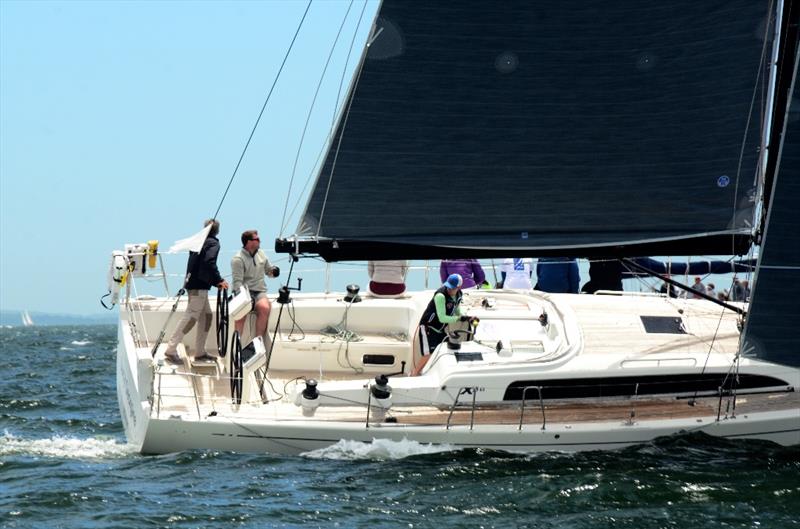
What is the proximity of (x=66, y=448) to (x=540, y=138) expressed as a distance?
5458mm

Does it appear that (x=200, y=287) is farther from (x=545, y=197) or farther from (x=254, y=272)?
(x=545, y=197)

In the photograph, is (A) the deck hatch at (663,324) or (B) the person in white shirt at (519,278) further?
(B) the person in white shirt at (519,278)

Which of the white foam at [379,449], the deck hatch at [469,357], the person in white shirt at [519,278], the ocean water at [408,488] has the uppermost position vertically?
the person in white shirt at [519,278]

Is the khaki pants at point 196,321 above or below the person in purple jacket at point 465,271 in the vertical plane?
below

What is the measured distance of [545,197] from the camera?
37.7 ft

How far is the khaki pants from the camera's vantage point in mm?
12578

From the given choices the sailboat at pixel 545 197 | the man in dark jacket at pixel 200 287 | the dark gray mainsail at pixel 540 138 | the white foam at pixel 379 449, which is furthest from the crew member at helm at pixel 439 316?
the man in dark jacket at pixel 200 287

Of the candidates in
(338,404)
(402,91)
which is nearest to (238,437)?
(338,404)

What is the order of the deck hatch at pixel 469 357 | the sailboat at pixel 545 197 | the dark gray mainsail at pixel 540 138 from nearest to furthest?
the sailboat at pixel 545 197, the deck hatch at pixel 469 357, the dark gray mainsail at pixel 540 138

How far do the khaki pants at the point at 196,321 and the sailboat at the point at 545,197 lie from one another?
3.09ft

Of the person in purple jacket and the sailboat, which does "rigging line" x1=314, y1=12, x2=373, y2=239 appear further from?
the person in purple jacket

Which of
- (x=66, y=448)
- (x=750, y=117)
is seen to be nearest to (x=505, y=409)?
(x=750, y=117)

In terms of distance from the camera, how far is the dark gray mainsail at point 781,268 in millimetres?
10203

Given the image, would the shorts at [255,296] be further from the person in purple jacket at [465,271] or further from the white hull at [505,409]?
the person in purple jacket at [465,271]
